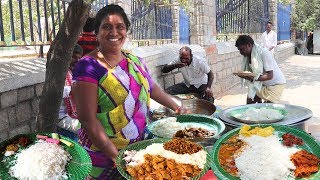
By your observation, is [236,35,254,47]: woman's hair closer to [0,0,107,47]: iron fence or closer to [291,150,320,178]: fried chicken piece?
[0,0,107,47]: iron fence

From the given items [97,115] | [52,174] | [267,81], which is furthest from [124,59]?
[267,81]

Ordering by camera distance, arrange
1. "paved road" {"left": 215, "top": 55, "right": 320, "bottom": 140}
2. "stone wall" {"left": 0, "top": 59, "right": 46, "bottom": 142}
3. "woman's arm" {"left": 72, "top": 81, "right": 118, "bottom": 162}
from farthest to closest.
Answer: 1. "paved road" {"left": 215, "top": 55, "right": 320, "bottom": 140}
2. "stone wall" {"left": 0, "top": 59, "right": 46, "bottom": 142}
3. "woman's arm" {"left": 72, "top": 81, "right": 118, "bottom": 162}

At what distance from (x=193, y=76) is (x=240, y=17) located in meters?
6.67

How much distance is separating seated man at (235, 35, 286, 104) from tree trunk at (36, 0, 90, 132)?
309 centimetres

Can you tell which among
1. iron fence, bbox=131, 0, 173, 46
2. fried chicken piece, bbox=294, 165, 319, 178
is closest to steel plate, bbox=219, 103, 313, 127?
fried chicken piece, bbox=294, 165, 319, 178

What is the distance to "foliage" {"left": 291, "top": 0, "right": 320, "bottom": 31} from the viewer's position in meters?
23.8

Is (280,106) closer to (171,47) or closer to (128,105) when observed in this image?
(128,105)

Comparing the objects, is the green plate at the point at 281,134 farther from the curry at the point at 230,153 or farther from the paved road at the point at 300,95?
the paved road at the point at 300,95

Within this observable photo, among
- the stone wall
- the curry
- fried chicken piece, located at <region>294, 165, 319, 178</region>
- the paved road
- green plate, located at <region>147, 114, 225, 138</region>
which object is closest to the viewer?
fried chicken piece, located at <region>294, 165, 319, 178</region>

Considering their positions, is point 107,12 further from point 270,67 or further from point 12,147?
point 270,67

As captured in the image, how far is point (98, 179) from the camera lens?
7.55 feet

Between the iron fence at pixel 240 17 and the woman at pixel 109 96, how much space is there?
8.03 metres

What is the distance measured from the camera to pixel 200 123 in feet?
8.39

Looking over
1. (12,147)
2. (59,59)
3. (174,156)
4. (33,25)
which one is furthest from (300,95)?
(12,147)
